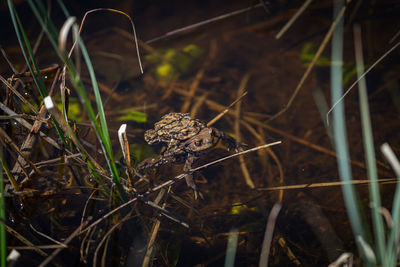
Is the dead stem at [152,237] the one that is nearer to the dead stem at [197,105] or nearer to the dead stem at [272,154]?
the dead stem at [272,154]

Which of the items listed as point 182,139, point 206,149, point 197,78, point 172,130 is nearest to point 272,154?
point 206,149

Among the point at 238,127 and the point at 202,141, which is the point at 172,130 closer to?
the point at 202,141

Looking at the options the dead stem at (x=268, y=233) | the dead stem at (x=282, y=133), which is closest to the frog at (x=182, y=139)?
the dead stem at (x=282, y=133)

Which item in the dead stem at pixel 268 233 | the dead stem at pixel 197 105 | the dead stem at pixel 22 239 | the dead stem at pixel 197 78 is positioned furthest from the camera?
the dead stem at pixel 197 78

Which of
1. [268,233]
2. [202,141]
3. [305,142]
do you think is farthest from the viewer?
[305,142]

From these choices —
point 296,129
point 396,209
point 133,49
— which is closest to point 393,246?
point 396,209

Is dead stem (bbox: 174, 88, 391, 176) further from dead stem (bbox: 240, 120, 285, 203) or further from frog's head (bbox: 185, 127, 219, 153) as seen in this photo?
frog's head (bbox: 185, 127, 219, 153)

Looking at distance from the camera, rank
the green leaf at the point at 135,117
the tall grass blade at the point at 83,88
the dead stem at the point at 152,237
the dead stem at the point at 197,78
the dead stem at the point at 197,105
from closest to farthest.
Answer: the tall grass blade at the point at 83,88, the dead stem at the point at 152,237, the green leaf at the point at 135,117, the dead stem at the point at 197,105, the dead stem at the point at 197,78

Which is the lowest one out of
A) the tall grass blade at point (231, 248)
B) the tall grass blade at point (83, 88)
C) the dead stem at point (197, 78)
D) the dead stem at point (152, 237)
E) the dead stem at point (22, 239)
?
the tall grass blade at point (231, 248)
